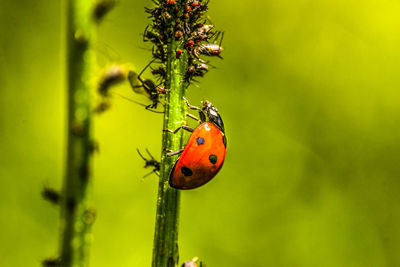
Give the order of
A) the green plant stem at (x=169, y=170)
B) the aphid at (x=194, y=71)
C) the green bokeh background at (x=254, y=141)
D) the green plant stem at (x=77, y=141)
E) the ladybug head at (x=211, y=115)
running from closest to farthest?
1. the green plant stem at (x=77, y=141)
2. the green plant stem at (x=169, y=170)
3. the aphid at (x=194, y=71)
4. the ladybug head at (x=211, y=115)
5. the green bokeh background at (x=254, y=141)

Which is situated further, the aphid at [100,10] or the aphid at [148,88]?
the aphid at [148,88]

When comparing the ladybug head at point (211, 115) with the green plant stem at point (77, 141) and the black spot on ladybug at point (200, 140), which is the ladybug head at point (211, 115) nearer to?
the black spot on ladybug at point (200, 140)

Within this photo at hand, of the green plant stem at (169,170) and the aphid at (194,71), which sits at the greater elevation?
the aphid at (194,71)

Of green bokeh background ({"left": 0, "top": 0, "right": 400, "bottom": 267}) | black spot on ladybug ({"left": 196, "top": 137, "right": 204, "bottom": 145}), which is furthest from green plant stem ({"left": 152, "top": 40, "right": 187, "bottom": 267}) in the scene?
green bokeh background ({"left": 0, "top": 0, "right": 400, "bottom": 267})

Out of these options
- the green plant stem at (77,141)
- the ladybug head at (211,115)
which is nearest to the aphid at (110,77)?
the green plant stem at (77,141)

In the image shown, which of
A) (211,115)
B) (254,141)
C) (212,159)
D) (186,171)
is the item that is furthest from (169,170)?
(254,141)

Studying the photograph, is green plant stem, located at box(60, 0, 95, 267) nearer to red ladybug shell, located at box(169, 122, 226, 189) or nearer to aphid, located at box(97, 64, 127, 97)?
aphid, located at box(97, 64, 127, 97)

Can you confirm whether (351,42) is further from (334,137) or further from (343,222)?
(343,222)
